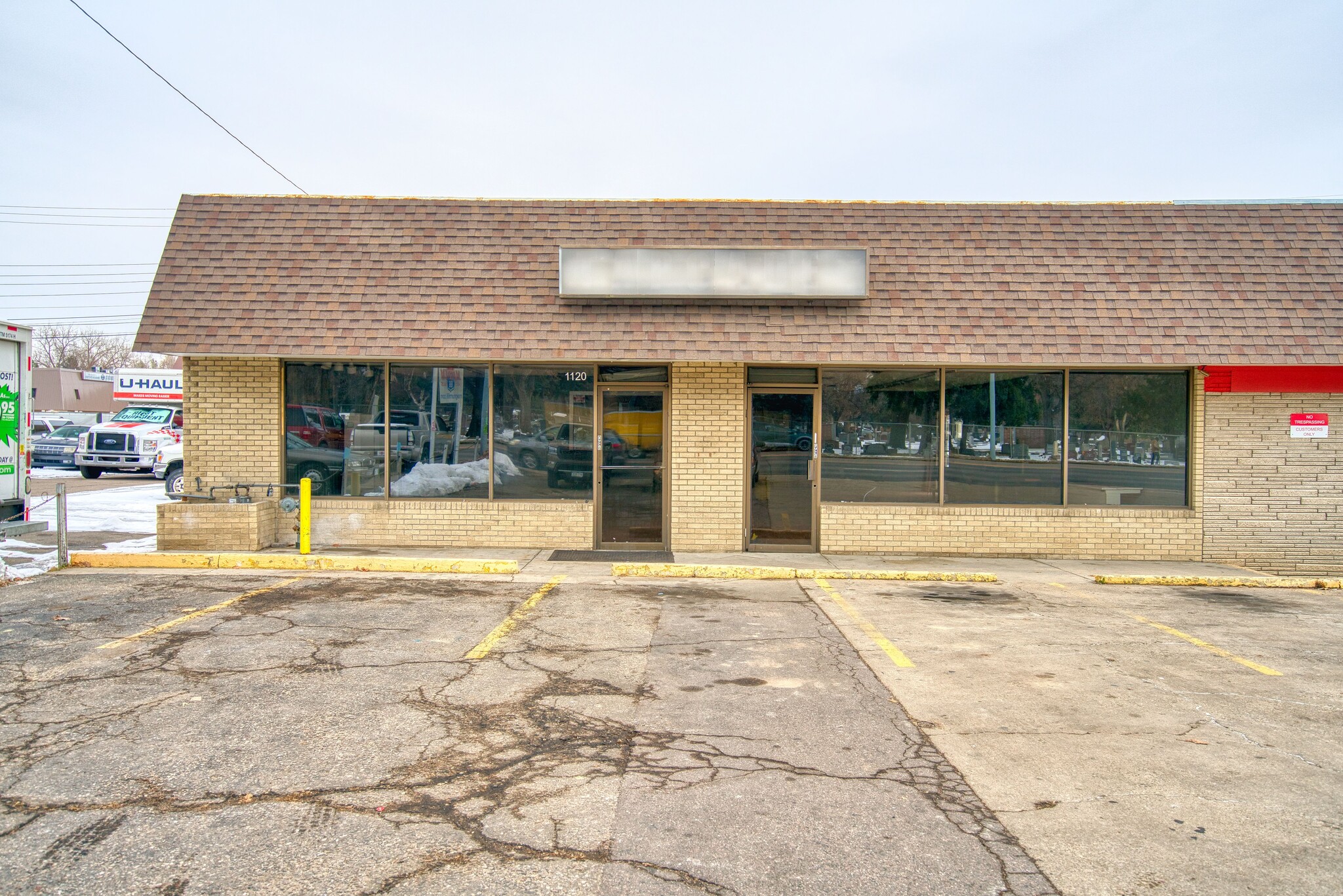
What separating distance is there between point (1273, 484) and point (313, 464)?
43.3 feet

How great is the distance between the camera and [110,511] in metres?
16.6

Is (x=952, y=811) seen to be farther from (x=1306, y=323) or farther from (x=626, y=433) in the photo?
(x=1306, y=323)

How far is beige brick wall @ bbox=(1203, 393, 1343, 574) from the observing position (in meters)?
12.3

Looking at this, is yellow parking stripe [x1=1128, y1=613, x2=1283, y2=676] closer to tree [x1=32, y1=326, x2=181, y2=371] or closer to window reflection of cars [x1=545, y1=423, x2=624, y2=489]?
window reflection of cars [x1=545, y1=423, x2=624, y2=489]

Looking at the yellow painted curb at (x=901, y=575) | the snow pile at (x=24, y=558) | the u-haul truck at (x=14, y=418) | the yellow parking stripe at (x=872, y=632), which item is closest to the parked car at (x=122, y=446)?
the snow pile at (x=24, y=558)

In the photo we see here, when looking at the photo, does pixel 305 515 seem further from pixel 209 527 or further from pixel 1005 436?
pixel 1005 436

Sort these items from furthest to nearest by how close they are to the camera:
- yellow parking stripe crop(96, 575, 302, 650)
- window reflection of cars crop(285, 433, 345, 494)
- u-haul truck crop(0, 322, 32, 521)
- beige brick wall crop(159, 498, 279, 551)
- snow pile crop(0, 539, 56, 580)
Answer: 1. window reflection of cars crop(285, 433, 345, 494)
2. beige brick wall crop(159, 498, 279, 551)
3. u-haul truck crop(0, 322, 32, 521)
4. snow pile crop(0, 539, 56, 580)
5. yellow parking stripe crop(96, 575, 302, 650)

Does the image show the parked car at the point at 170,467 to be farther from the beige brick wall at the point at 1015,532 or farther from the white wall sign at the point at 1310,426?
the white wall sign at the point at 1310,426

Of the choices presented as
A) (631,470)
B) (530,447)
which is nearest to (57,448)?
(530,447)

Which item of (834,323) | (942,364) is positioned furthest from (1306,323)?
(834,323)

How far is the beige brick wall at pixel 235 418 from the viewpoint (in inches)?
491

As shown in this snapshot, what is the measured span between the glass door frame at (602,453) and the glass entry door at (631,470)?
0.01 meters

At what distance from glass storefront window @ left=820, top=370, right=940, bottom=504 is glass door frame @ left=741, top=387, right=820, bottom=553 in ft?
0.25

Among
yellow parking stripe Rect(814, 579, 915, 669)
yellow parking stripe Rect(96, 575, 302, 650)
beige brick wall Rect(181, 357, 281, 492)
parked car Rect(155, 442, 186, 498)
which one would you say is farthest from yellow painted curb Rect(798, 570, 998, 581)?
parked car Rect(155, 442, 186, 498)
